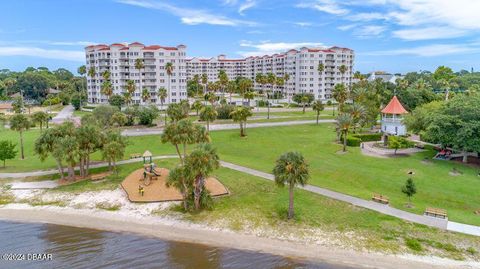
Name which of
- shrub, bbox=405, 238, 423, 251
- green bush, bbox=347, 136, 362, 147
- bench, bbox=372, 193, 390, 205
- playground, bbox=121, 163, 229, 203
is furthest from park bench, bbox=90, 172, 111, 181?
green bush, bbox=347, 136, 362, 147

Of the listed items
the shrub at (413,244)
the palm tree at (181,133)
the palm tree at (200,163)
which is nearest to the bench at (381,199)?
the shrub at (413,244)

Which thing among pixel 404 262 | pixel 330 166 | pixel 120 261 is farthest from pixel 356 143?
pixel 120 261

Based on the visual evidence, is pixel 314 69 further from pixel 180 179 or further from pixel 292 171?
pixel 180 179

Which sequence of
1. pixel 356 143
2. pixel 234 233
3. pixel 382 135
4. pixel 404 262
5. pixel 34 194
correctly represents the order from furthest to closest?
pixel 382 135, pixel 356 143, pixel 34 194, pixel 234 233, pixel 404 262

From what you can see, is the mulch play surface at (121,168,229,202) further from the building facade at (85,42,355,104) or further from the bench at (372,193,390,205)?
the building facade at (85,42,355,104)

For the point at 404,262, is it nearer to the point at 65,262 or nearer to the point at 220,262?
the point at 220,262

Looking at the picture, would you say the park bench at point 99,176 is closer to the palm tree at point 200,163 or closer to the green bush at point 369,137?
the palm tree at point 200,163

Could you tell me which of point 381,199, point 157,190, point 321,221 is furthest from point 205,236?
point 381,199
